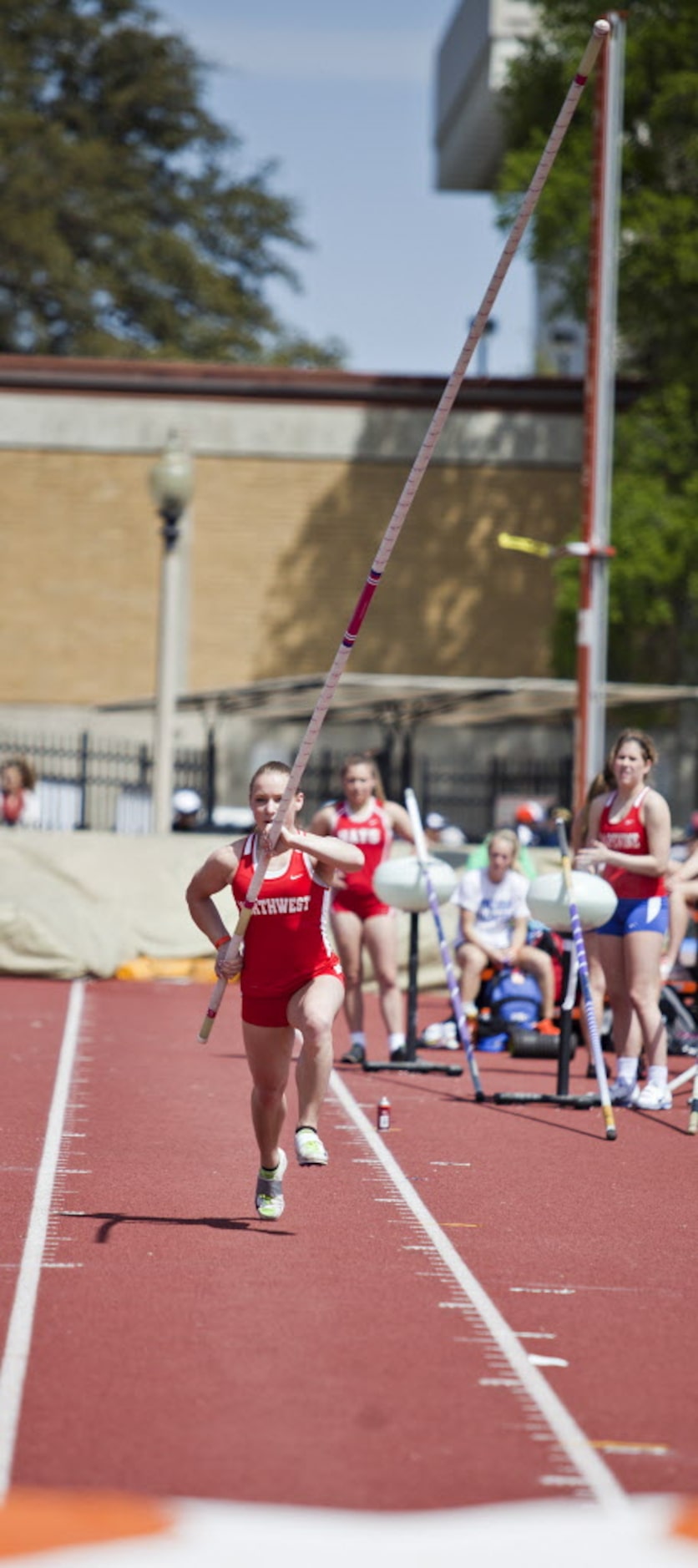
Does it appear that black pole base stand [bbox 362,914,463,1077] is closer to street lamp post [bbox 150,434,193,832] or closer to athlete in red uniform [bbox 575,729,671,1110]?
athlete in red uniform [bbox 575,729,671,1110]

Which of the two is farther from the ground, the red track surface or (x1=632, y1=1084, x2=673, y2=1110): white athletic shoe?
the red track surface

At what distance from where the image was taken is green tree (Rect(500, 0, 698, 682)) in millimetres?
31531

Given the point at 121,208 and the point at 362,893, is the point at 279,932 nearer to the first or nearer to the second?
the point at 362,893

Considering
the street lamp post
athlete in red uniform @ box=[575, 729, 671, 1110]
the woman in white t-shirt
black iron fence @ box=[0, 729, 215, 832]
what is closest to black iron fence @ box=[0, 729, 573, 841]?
black iron fence @ box=[0, 729, 215, 832]

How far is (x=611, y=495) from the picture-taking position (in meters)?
31.9

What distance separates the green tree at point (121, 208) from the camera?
4797 centimetres

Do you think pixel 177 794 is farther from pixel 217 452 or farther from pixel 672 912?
pixel 672 912

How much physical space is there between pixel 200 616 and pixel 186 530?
1.28m

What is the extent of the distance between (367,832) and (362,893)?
0.43 meters

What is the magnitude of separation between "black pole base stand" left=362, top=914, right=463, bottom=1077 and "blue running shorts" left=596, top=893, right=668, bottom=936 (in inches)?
75.7

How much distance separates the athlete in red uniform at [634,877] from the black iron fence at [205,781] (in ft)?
39.3

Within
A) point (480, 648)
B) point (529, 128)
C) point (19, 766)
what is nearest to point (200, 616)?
point (480, 648)

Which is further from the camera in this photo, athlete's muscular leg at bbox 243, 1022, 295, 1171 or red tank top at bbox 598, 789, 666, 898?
red tank top at bbox 598, 789, 666, 898

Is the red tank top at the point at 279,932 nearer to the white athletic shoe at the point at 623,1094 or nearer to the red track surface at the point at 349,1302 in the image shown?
the red track surface at the point at 349,1302
